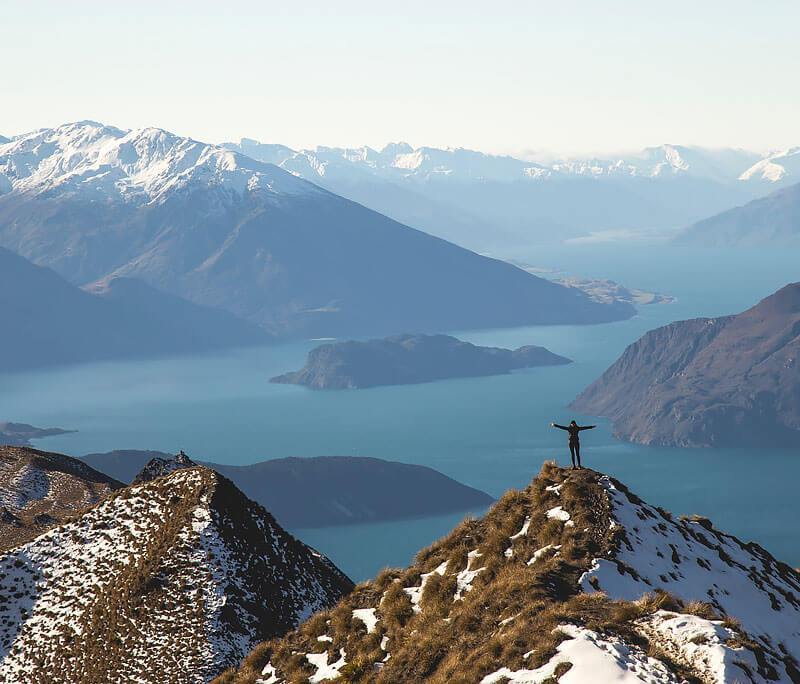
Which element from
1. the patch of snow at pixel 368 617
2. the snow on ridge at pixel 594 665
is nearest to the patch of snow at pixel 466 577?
the patch of snow at pixel 368 617

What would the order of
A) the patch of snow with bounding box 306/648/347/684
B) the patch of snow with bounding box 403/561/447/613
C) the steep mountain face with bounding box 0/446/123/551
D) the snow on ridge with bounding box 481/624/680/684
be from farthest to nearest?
the steep mountain face with bounding box 0/446/123/551
the patch of snow with bounding box 403/561/447/613
the patch of snow with bounding box 306/648/347/684
the snow on ridge with bounding box 481/624/680/684

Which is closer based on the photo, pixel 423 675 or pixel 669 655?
pixel 669 655

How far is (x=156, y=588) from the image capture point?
49906 mm

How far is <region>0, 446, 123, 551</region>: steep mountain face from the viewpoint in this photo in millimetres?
78062

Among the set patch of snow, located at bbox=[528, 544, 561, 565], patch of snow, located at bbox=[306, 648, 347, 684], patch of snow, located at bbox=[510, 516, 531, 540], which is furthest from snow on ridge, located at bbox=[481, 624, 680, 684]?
patch of snow, located at bbox=[510, 516, 531, 540]

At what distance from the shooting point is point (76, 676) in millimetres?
46219

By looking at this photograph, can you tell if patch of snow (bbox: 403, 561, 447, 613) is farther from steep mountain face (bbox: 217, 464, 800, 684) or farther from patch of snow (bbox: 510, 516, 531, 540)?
patch of snow (bbox: 510, 516, 531, 540)

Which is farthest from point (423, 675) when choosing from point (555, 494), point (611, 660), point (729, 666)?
point (555, 494)

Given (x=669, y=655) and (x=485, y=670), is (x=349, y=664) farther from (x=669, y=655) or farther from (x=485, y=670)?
(x=669, y=655)

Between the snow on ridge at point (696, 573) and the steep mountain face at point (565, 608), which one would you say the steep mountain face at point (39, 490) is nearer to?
the steep mountain face at point (565, 608)

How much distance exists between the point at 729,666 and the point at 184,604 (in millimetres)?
27400

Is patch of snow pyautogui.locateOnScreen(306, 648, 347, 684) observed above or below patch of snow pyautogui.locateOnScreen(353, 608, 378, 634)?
below

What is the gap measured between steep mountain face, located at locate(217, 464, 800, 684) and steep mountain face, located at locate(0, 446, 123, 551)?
40.0 m

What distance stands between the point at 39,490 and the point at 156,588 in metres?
48.1
